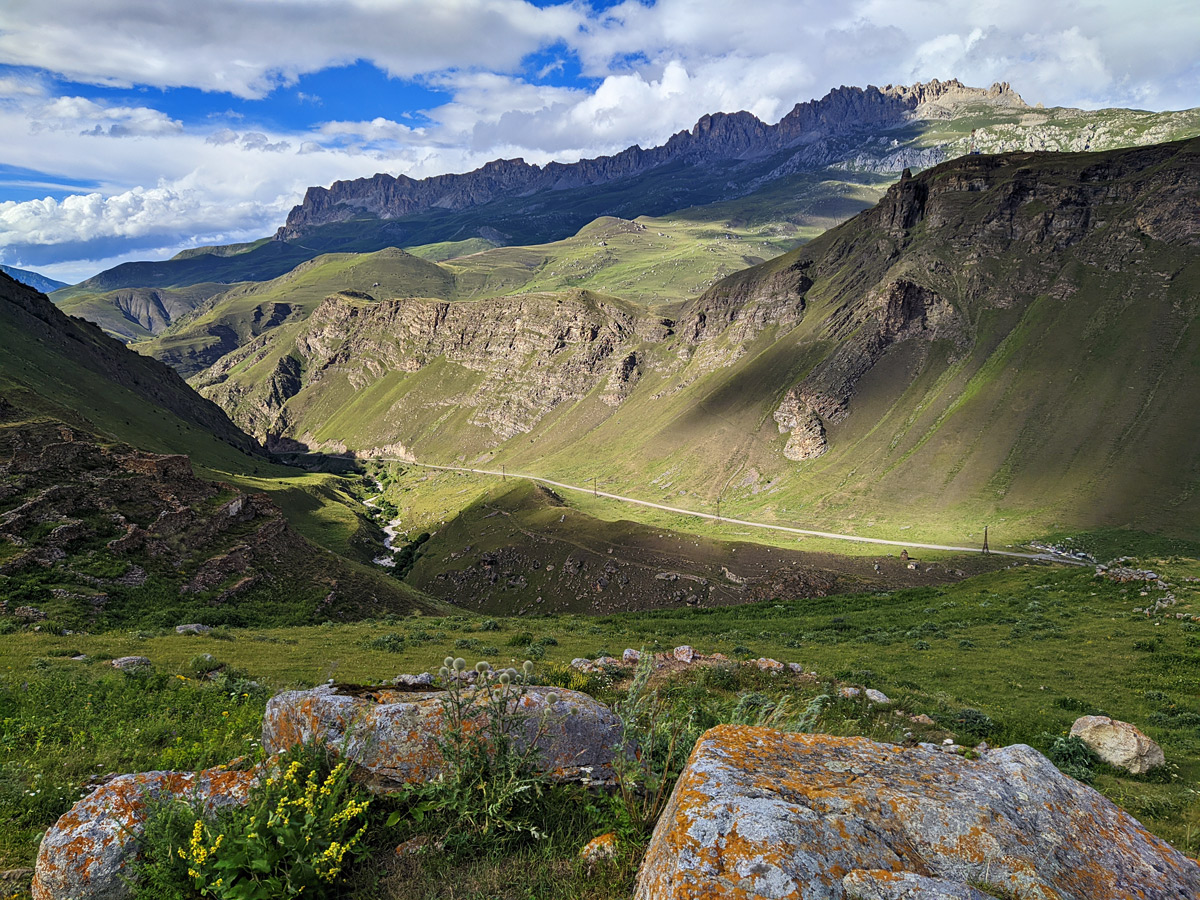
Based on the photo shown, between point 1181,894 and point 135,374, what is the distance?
173 m

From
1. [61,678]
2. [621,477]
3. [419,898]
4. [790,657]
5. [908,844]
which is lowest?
[621,477]

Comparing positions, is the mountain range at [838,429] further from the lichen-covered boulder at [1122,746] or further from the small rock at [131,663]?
the lichen-covered boulder at [1122,746]

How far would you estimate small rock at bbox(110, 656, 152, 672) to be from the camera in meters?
15.0

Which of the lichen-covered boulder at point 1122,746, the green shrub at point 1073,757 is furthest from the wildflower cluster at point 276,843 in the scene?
the lichen-covered boulder at point 1122,746

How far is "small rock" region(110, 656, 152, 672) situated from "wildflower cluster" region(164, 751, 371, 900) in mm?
12271

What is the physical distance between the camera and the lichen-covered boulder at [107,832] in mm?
5363

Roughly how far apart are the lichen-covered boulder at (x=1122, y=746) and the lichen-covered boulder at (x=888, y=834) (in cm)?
965

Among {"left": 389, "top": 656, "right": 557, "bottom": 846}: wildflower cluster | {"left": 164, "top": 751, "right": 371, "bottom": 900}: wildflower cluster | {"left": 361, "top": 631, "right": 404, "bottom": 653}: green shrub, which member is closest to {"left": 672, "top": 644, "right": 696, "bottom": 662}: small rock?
{"left": 361, "top": 631, "right": 404, "bottom": 653}: green shrub

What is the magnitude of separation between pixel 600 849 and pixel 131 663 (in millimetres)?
16856

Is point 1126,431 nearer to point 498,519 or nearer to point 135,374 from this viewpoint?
point 498,519

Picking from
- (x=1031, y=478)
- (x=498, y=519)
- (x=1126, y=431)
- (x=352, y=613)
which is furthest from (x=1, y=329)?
(x=1126, y=431)

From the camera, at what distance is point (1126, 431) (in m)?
101

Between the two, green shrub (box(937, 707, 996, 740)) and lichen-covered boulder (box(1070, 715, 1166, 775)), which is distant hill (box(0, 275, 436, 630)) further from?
lichen-covered boulder (box(1070, 715, 1166, 775))

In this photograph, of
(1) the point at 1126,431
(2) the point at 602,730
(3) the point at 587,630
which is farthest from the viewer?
(1) the point at 1126,431
